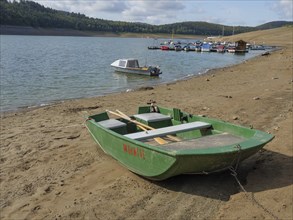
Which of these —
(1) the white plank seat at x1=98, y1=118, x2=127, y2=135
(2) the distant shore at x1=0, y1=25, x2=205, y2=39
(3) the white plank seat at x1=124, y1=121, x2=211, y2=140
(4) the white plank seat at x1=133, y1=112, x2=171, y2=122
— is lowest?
(2) the distant shore at x1=0, y1=25, x2=205, y2=39

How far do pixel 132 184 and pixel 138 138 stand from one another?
93 centimetres

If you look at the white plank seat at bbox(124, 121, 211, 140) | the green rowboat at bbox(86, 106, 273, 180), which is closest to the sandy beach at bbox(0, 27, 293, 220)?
the green rowboat at bbox(86, 106, 273, 180)

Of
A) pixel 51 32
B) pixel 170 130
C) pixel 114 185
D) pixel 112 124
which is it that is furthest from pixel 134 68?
pixel 51 32

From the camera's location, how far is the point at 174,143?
710 centimetres

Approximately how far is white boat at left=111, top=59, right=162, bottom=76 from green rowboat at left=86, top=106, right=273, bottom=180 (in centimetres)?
2076

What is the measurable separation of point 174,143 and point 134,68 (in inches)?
994

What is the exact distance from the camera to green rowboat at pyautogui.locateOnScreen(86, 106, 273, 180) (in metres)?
5.98

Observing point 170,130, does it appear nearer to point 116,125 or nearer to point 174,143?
point 174,143

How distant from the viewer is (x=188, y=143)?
704 centimetres

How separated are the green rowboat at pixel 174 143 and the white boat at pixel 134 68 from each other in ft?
68.1

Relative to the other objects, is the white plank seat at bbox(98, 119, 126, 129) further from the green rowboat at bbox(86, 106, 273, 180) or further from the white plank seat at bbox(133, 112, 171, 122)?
the white plank seat at bbox(133, 112, 171, 122)

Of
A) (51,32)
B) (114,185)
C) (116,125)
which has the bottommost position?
(51,32)

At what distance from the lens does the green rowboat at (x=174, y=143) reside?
19.6ft

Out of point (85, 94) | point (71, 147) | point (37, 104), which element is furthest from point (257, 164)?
point (85, 94)
